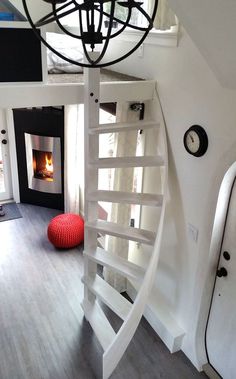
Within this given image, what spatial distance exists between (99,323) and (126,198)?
128cm

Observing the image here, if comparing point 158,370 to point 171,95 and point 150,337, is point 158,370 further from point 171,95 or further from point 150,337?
point 171,95

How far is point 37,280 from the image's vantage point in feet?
13.3

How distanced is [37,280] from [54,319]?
2.24 feet

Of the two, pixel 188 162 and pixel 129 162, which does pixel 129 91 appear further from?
pixel 188 162

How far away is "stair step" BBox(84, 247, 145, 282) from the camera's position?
2930mm

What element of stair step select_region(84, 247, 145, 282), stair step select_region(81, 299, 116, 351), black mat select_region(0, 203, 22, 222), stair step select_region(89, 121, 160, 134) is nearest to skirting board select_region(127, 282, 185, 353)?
stair step select_region(81, 299, 116, 351)

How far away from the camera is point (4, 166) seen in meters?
5.66

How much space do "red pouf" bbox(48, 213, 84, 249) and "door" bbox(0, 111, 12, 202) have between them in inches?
62.6

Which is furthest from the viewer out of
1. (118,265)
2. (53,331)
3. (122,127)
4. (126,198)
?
(53,331)

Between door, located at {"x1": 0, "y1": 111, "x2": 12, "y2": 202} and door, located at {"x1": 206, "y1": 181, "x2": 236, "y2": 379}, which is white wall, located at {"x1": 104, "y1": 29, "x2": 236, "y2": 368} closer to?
door, located at {"x1": 206, "y1": 181, "x2": 236, "y2": 379}

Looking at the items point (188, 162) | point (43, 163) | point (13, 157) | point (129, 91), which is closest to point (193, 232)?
point (188, 162)

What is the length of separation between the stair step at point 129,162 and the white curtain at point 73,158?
1.83 m

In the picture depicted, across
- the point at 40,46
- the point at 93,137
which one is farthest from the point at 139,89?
the point at 40,46

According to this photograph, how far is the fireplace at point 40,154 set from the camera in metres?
5.11
